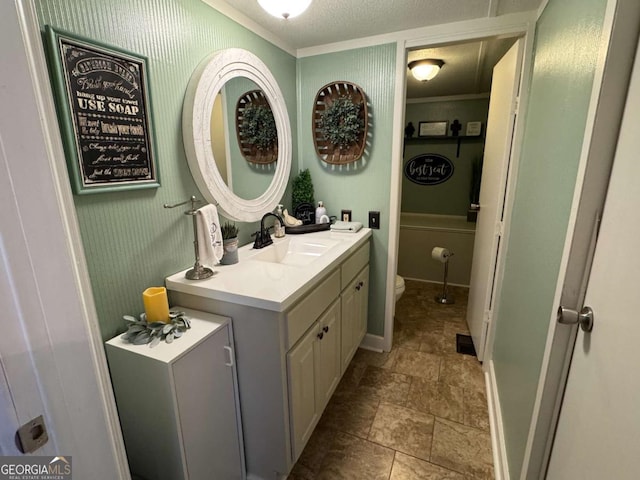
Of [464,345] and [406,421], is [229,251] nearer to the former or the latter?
[406,421]

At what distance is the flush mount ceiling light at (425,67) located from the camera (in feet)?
8.05

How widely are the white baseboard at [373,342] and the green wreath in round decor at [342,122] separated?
1438mm

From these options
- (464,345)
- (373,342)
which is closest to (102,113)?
(373,342)

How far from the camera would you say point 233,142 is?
1.65m

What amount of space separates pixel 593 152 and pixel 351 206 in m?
1.53

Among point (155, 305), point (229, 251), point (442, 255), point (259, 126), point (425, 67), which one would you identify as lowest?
point (442, 255)

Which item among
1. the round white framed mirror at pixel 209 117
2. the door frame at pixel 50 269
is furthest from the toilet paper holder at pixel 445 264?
the door frame at pixel 50 269

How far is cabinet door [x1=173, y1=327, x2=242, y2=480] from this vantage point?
3.49 ft

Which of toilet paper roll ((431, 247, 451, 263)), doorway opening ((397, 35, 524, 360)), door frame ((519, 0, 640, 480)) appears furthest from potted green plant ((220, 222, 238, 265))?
toilet paper roll ((431, 247, 451, 263))

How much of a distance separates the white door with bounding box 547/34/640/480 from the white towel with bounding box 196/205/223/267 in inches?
50.4

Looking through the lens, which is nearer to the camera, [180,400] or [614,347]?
[614,347]

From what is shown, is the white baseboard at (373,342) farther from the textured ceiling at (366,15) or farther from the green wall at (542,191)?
the textured ceiling at (366,15)

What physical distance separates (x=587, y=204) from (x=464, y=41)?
1463 millimetres

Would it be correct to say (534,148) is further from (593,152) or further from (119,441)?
(119,441)
